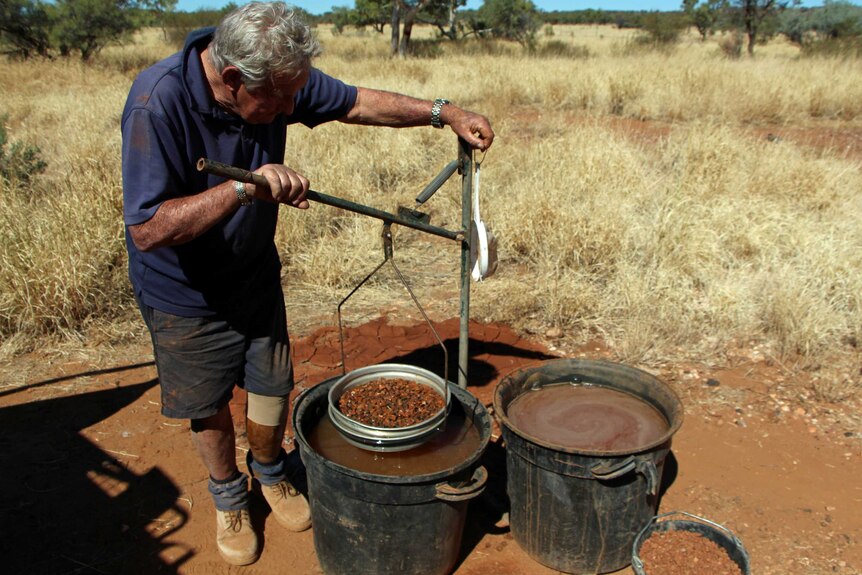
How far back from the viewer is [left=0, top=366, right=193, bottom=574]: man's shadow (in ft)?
8.00

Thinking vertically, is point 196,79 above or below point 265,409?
above

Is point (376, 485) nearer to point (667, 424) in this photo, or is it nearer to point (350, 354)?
point (667, 424)

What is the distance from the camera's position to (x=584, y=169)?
5.50 m

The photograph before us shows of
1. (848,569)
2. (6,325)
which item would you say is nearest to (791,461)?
(848,569)

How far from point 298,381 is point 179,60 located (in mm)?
1950

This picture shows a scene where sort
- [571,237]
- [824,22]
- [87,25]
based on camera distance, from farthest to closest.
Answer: [824,22] < [87,25] < [571,237]

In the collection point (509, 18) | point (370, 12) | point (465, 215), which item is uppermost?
point (370, 12)

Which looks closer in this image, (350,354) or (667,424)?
(667,424)

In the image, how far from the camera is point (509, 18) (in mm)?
26656

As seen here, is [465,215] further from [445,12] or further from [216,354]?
[445,12]

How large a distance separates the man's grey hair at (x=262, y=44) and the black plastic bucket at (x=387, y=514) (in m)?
1.10

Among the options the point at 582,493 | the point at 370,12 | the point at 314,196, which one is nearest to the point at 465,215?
the point at 314,196

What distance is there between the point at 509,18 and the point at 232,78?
27.0m

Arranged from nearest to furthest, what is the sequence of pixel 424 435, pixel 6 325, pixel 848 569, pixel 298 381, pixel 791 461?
pixel 424 435, pixel 848 569, pixel 791 461, pixel 298 381, pixel 6 325
